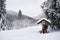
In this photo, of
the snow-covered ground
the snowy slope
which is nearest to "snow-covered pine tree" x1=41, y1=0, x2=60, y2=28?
the snow-covered ground

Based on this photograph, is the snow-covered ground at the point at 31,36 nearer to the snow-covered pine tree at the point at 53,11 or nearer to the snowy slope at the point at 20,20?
the snow-covered pine tree at the point at 53,11

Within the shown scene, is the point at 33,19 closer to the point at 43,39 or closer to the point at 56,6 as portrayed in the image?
the point at 56,6

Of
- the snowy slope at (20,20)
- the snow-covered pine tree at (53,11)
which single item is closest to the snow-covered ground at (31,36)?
the snow-covered pine tree at (53,11)

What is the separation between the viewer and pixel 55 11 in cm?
951

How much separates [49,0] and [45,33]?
2.74 meters

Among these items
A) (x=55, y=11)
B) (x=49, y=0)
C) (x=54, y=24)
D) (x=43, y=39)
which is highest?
(x=49, y=0)

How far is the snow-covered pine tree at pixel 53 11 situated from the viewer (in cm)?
932

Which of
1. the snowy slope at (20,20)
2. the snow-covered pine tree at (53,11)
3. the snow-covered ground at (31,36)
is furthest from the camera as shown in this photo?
the snowy slope at (20,20)

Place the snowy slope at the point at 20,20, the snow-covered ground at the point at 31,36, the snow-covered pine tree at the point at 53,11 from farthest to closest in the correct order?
the snowy slope at the point at 20,20 < the snow-covered pine tree at the point at 53,11 < the snow-covered ground at the point at 31,36

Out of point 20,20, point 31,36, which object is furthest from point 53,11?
point 20,20

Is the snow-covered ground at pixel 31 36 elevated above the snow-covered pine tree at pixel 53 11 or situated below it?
below

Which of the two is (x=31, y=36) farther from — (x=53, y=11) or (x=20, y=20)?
(x=20, y=20)

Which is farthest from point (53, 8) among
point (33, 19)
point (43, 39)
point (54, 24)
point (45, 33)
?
point (33, 19)

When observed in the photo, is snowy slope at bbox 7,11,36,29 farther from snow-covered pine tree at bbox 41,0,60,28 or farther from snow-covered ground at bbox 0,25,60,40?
snow-covered ground at bbox 0,25,60,40
